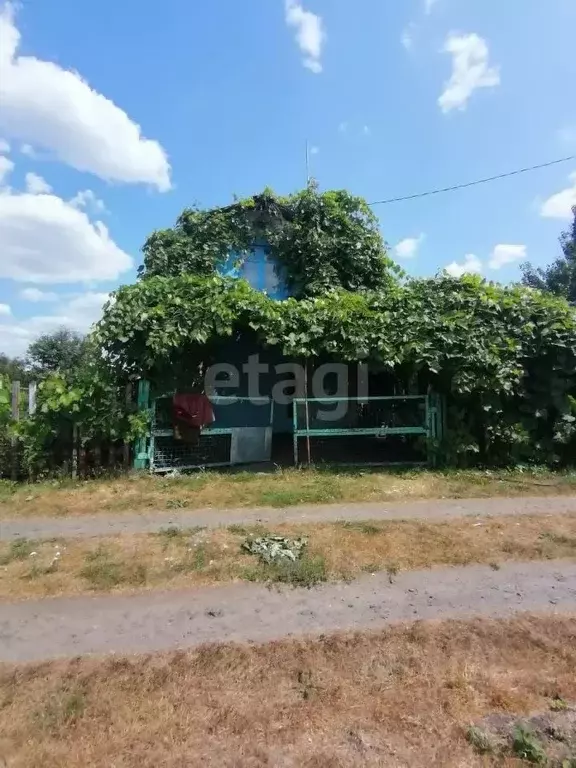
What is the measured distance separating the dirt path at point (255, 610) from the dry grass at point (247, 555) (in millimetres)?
255

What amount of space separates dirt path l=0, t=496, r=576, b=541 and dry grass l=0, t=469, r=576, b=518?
288mm

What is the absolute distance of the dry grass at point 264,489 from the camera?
290 inches

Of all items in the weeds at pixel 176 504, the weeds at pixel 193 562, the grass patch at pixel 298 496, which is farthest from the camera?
the grass patch at pixel 298 496

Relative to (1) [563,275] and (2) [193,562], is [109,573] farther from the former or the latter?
(1) [563,275]

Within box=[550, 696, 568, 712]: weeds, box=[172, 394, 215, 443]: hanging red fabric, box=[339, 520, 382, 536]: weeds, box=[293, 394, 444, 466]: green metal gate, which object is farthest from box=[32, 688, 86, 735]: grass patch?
box=[293, 394, 444, 466]: green metal gate

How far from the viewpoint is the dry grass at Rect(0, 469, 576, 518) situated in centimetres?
737

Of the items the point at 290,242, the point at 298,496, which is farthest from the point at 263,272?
the point at 298,496

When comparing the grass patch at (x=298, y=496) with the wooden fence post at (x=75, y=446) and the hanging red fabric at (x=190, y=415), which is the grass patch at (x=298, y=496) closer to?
the hanging red fabric at (x=190, y=415)

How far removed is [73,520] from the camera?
674 centimetres

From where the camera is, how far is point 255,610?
4.23 m

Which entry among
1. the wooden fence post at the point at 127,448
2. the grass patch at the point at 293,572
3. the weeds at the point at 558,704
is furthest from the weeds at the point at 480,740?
the wooden fence post at the point at 127,448

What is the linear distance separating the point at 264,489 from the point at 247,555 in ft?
9.01

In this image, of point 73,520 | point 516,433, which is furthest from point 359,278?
point 73,520

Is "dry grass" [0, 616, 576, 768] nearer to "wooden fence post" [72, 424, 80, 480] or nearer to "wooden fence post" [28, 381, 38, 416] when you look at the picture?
"wooden fence post" [72, 424, 80, 480]
